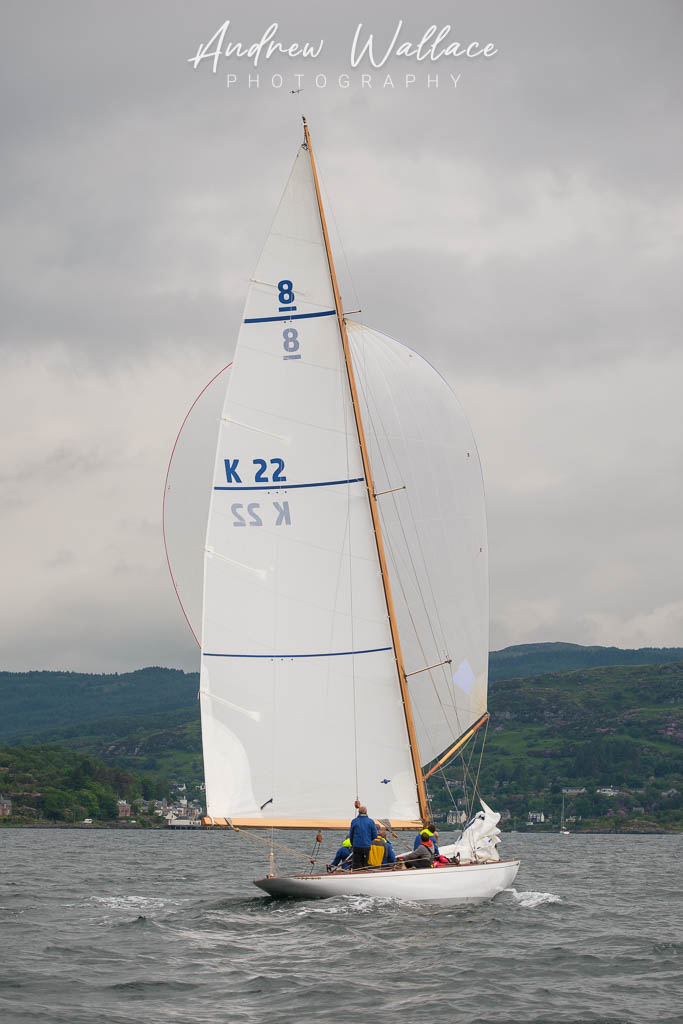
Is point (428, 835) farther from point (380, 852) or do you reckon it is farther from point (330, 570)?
point (330, 570)

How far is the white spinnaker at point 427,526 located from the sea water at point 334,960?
18.6 feet

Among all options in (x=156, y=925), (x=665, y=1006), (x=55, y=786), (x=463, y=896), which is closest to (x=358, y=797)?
(x=463, y=896)

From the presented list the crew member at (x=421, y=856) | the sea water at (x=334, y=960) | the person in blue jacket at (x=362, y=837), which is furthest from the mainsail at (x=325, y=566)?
the sea water at (x=334, y=960)

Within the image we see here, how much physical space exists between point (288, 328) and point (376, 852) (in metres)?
12.3

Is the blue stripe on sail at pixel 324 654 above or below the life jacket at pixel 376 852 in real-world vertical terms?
above

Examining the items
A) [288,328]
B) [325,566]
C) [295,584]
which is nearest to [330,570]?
[325,566]

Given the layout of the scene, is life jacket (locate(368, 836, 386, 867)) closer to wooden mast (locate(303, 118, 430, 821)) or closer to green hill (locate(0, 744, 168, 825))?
wooden mast (locate(303, 118, 430, 821))

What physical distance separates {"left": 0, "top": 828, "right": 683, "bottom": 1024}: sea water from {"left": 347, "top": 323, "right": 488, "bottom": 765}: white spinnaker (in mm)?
5665

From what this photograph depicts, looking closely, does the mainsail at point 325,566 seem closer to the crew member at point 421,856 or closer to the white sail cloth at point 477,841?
the crew member at point 421,856

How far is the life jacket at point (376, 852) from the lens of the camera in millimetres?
26312

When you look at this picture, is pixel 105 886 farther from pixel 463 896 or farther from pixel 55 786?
pixel 55 786

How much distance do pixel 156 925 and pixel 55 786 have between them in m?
150

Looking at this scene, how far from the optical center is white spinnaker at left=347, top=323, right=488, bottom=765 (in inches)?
1151

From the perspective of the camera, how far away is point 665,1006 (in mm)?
17594
